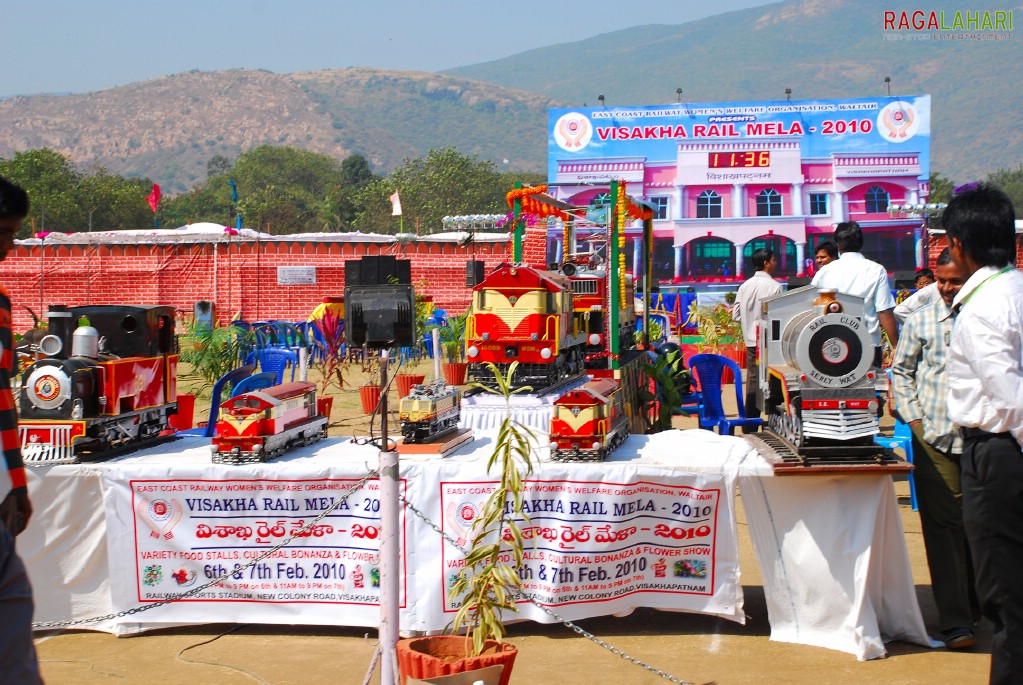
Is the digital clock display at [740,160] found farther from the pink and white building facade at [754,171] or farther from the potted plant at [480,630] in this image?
the potted plant at [480,630]

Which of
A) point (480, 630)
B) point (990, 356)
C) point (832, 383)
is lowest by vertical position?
point (480, 630)

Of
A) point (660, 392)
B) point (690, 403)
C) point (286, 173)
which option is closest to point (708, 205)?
point (690, 403)

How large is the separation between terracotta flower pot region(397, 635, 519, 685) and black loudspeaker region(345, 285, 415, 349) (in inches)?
48.1

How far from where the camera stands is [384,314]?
479 cm

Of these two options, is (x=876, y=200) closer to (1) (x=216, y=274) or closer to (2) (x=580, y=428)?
(1) (x=216, y=274)

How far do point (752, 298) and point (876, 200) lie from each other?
18.7 m

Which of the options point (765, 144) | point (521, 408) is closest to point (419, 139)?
point (765, 144)

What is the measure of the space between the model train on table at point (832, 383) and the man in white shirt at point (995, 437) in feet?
3.51

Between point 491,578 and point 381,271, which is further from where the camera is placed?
point 381,271

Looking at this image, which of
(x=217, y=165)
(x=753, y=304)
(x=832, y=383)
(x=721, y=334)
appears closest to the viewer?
(x=832, y=383)

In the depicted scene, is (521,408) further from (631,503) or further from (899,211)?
(899,211)

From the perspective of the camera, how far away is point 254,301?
2589 cm

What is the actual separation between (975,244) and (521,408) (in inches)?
201

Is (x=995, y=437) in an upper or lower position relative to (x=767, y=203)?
lower
